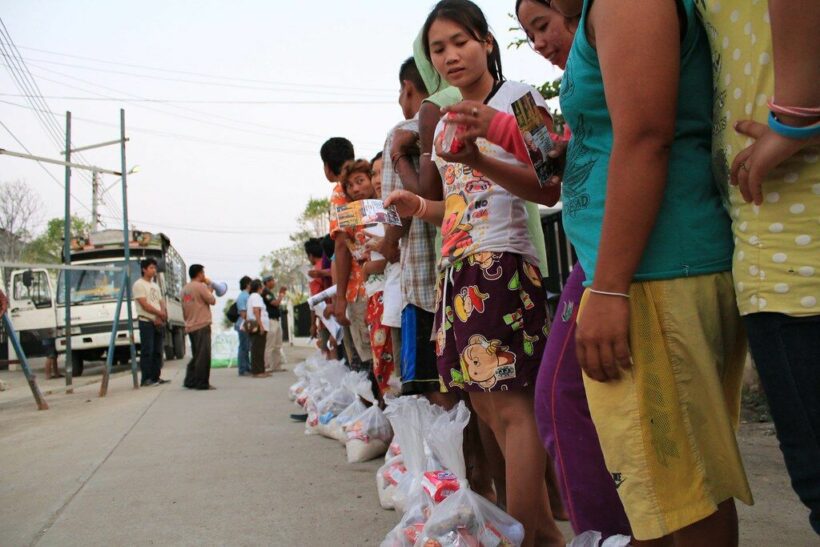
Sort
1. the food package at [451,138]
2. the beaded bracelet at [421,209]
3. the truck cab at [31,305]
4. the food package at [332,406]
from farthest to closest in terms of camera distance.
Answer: the truck cab at [31,305] < the food package at [332,406] < the beaded bracelet at [421,209] < the food package at [451,138]

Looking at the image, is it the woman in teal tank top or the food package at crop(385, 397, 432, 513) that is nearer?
the woman in teal tank top

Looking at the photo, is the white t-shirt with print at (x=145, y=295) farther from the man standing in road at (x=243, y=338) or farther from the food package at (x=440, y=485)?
the food package at (x=440, y=485)

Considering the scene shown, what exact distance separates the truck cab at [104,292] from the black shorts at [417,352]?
11.1 m

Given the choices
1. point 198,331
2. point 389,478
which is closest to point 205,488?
point 389,478

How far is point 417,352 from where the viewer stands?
9.74 ft

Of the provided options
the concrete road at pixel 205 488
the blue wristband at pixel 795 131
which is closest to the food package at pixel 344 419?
the concrete road at pixel 205 488

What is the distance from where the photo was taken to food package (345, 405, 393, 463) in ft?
13.9

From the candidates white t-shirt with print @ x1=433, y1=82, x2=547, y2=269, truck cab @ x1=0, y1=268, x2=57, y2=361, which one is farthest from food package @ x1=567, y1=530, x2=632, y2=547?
truck cab @ x1=0, y1=268, x2=57, y2=361

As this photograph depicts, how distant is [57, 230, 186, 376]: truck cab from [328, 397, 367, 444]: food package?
9030mm

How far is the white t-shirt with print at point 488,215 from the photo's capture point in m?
2.23

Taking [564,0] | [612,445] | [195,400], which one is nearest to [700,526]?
[612,445]

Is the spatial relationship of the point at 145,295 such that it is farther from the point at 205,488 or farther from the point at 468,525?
the point at 468,525

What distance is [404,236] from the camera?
10.1 ft

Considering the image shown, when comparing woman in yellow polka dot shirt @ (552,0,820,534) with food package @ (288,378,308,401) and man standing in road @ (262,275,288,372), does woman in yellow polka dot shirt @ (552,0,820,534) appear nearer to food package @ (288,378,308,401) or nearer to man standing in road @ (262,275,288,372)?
food package @ (288,378,308,401)
